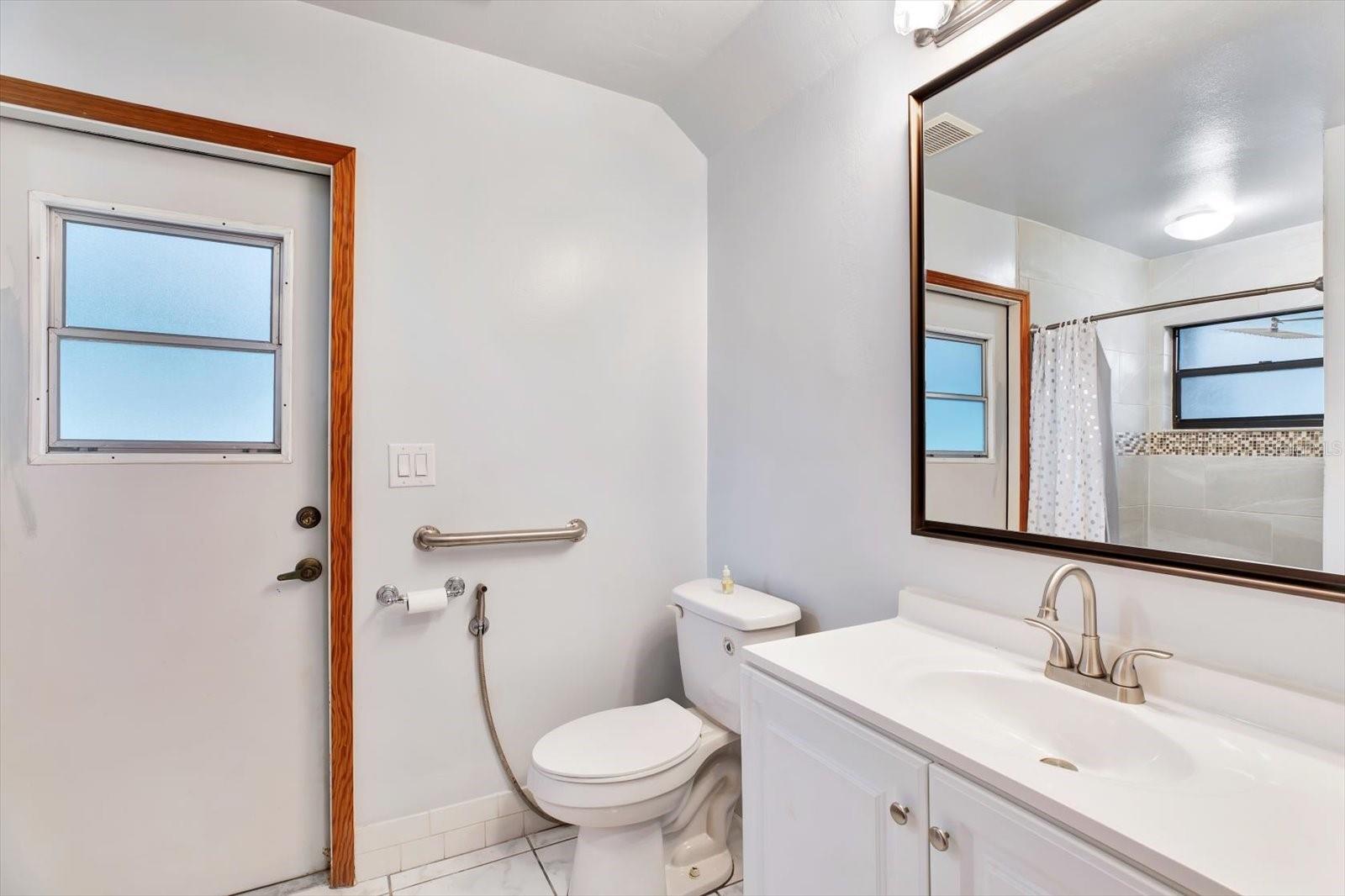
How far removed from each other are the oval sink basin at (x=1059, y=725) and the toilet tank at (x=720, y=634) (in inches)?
22.3

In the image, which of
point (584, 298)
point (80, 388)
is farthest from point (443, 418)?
point (80, 388)

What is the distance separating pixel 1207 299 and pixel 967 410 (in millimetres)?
453

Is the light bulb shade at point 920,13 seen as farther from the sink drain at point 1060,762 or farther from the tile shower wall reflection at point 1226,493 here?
the sink drain at point 1060,762

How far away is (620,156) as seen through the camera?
2.09 m

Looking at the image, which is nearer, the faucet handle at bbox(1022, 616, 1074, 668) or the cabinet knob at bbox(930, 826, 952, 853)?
the cabinet knob at bbox(930, 826, 952, 853)

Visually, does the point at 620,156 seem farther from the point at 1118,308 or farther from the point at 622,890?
the point at 622,890

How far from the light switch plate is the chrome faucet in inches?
59.5

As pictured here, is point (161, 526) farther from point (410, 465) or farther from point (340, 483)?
point (410, 465)

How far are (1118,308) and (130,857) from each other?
2494 mm

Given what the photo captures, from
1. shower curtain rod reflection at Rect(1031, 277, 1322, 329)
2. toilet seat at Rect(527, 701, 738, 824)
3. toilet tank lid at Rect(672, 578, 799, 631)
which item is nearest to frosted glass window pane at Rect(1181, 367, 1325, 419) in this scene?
shower curtain rod reflection at Rect(1031, 277, 1322, 329)

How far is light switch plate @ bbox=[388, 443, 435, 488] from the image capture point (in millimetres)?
1748

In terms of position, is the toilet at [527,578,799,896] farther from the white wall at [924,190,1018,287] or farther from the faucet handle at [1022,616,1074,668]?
the white wall at [924,190,1018,287]

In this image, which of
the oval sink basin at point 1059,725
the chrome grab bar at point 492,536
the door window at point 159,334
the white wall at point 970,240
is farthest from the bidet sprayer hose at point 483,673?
the white wall at point 970,240

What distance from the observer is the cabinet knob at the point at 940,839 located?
83 centimetres
